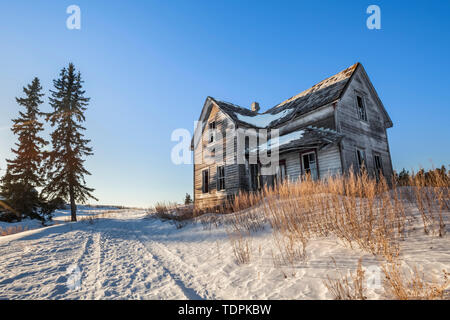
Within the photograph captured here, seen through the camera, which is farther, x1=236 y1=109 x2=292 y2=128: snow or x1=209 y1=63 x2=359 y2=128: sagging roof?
x1=236 y1=109 x2=292 y2=128: snow

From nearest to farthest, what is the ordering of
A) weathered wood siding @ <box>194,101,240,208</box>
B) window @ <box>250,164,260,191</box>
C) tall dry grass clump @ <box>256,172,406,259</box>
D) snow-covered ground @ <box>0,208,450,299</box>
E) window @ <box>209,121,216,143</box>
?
1. snow-covered ground @ <box>0,208,450,299</box>
2. tall dry grass clump @ <box>256,172,406,259</box>
3. window @ <box>250,164,260,191</box>
4. weathered wood siding @ <box>194,101,240,208</box>
5. window @ <box>209,121,216,143</box>

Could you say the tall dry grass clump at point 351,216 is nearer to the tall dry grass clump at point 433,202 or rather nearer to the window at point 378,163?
the tall dry grass clump at point 433,202

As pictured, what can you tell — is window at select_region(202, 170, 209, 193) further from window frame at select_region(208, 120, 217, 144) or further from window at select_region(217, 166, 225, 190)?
window frame at select_region(208, 120, 217, 144)

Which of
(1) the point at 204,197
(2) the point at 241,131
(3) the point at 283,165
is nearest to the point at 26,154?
(1) the point at 204,197

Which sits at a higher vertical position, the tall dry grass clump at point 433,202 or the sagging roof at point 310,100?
the sagging roof at point 310,100

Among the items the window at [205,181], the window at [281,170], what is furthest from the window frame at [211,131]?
the window at [281,170]

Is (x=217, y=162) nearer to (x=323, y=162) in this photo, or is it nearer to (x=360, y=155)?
(x=323, y=162)

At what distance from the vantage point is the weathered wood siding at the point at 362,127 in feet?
36.4

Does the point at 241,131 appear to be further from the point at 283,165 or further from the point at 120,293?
the point at 120,293

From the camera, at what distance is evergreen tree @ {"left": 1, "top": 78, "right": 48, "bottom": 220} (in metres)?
15.5

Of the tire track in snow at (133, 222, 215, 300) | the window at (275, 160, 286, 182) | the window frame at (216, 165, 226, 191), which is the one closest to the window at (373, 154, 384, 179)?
the window at (275, 160, 286, 182)

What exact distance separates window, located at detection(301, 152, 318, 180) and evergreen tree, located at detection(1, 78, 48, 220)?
18580 millimetres
